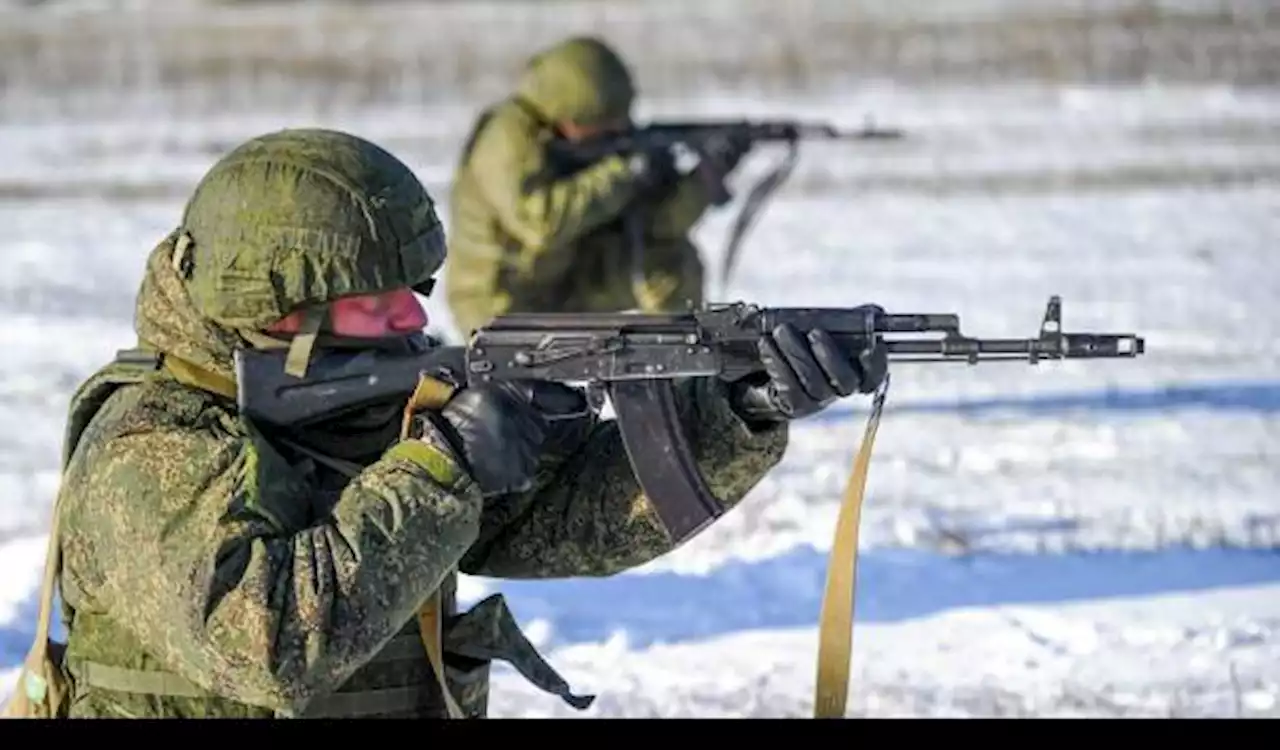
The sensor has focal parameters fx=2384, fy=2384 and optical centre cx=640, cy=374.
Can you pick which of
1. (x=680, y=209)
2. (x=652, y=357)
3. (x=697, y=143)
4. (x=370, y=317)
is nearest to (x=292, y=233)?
(x=370, y=317)

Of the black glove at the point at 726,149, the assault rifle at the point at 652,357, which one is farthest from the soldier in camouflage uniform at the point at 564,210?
the assault rifle at the point at 652,357

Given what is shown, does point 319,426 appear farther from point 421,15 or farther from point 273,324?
point 421,15

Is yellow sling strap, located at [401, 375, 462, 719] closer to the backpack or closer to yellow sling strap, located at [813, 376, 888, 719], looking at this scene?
the backpack

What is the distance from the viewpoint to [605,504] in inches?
141

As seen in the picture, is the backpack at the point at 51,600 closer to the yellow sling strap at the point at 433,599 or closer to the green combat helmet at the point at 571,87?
the yellow sling strap at the point at 433,599

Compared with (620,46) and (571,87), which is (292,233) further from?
(620,46)

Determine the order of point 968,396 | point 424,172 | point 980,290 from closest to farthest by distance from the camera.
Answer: point 968,396, point 980,290, point 424,172

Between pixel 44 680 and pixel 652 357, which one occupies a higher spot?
pixel 652 357

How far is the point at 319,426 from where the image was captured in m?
3.41

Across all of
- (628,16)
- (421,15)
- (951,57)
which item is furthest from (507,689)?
(421,15)

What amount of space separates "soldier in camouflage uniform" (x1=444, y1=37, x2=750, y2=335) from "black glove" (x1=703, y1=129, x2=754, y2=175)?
21 centimetres

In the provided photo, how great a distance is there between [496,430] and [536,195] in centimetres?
498

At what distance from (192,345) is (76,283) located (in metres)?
10.4

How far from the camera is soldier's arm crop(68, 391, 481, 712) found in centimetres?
302
